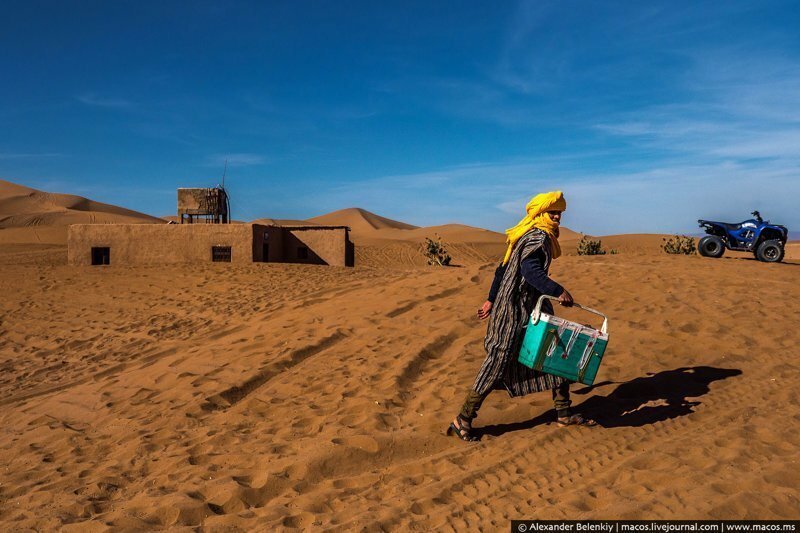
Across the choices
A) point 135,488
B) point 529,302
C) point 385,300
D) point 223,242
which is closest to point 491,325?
point 529,302

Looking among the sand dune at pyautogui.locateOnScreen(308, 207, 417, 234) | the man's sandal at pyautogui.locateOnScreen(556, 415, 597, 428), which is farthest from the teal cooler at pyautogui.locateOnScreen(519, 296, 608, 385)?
the sand dune at pyautogui.locateOnScreen(308, 207, 417, 234)

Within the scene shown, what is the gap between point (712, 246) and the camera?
1377 cm

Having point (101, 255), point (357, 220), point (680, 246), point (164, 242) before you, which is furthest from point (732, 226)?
point (357, 220)

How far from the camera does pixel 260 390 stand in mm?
5742

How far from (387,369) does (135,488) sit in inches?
113

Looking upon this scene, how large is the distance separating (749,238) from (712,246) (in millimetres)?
811

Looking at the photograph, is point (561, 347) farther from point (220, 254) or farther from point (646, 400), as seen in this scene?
point (220, 254)

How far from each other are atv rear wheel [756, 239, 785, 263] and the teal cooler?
11596 mm

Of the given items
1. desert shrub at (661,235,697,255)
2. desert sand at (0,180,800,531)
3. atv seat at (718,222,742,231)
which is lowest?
desert sand at (0,180,800,531)

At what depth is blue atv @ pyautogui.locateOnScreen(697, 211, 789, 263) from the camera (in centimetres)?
1296

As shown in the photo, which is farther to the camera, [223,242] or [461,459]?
[223,242]

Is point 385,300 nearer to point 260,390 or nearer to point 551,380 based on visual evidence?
point 260,390

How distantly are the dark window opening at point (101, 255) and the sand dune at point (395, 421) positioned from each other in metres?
10.7

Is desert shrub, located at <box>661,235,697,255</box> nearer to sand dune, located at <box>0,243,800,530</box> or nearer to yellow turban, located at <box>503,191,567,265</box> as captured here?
sand dune, located at <box>0,243,800,530</box>
